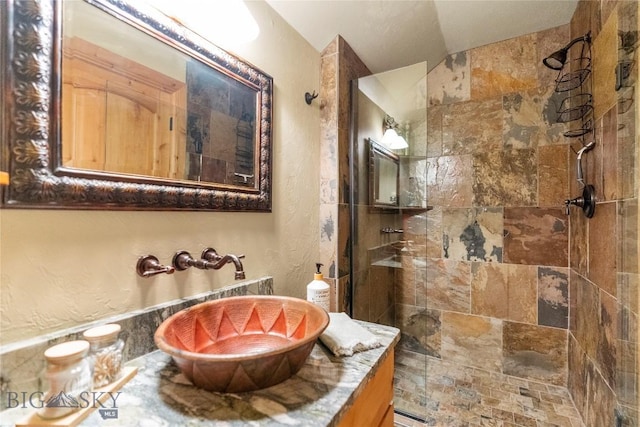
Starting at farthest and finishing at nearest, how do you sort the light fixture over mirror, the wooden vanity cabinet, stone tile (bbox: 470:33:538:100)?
1. stone tile (bbox: 470:33:538:100)
2. the light fixture over mirror
3. the wooden vanity cabinet

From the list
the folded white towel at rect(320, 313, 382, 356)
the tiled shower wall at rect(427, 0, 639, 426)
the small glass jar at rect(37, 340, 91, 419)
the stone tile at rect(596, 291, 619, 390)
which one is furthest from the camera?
the tiled shower wall at rect(427, 0, 639, 426)

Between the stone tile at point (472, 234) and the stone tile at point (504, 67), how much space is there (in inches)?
33.7

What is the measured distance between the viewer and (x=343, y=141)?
5.47 feet

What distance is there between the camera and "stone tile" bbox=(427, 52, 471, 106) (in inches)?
80.4

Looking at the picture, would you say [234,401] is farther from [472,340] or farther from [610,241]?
[472,340]

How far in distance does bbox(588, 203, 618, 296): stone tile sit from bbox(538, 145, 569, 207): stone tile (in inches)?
16.7

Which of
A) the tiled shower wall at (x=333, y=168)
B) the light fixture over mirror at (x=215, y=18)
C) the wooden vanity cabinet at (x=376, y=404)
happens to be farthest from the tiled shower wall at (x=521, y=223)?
the light fixture over mirror at (x=215, y=18)

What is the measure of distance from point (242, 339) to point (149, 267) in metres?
0.35

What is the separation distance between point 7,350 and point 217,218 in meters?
0.58

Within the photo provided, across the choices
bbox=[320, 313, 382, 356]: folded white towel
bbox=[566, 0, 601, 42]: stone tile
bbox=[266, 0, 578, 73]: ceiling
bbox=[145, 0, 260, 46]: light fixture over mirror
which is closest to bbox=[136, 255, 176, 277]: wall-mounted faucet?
bbox=[320, 313, 382, 356]: folded white towel

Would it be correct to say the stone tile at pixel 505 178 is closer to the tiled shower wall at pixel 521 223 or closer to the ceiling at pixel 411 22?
the tiled shower wall at pixel 521 223

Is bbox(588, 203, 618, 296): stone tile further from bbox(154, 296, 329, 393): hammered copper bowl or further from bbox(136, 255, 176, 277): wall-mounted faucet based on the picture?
bbox(136, 255, 176, 277): wall-mounted faucet

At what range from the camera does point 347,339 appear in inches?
31.4

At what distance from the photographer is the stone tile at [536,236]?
1763 mm
